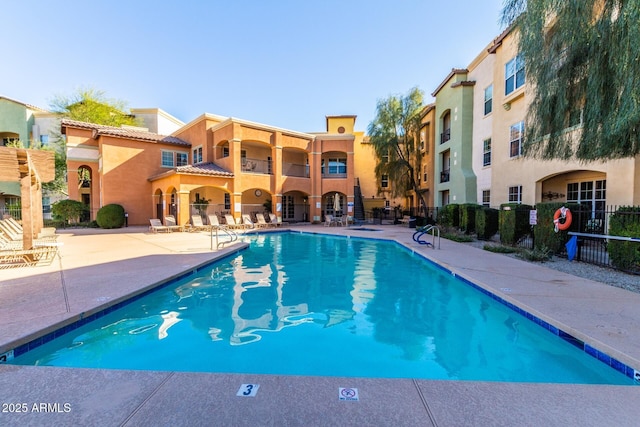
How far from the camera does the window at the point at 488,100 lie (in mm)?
17062

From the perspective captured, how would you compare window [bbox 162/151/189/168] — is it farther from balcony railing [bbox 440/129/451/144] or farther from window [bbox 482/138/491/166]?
window [bbox 482/138/491/166]

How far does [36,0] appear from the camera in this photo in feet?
36.5

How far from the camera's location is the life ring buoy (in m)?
8.82

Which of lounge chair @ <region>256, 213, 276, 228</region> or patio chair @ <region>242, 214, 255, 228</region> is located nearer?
patio chair @ <region>242, 214, 255, 228</region>

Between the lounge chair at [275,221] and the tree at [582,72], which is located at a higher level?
the tree at [582,72]

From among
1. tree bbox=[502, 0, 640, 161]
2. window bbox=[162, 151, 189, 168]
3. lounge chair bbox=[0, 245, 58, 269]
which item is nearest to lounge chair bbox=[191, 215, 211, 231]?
window bbox=[162, 151, 189, 168]

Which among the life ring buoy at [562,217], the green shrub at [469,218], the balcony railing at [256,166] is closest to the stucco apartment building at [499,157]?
the green shrub at [469,218]

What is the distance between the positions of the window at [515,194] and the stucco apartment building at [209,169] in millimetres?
11699

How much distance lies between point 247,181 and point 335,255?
40.1ft

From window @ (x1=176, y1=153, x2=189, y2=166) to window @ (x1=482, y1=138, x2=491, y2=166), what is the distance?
2190cm

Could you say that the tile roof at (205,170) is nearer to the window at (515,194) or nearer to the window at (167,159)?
the window at (167,159)

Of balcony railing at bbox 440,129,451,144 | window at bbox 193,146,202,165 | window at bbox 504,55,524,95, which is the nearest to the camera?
window at bbox 504,55,524,95

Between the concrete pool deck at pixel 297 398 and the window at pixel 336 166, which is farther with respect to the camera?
the window at pixel 336 166

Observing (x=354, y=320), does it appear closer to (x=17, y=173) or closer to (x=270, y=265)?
(x=270, y=265)
